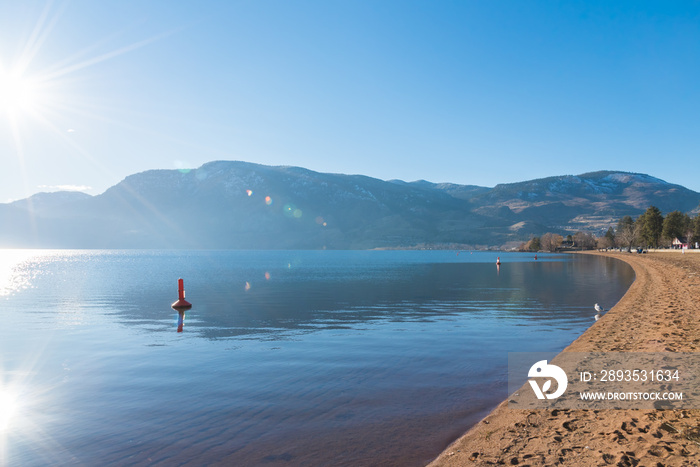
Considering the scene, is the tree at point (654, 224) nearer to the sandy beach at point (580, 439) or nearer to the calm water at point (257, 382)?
the calm water at point (257, 382)

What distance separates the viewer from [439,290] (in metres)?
48.6

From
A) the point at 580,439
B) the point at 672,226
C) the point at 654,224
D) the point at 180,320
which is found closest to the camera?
the point at 580,439

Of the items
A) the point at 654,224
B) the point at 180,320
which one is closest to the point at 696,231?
the point at 654,224

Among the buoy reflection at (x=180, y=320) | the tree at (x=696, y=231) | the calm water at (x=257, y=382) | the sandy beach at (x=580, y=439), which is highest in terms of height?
the tree at (x=696, y=231)

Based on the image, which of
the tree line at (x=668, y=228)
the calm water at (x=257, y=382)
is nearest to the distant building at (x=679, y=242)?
the tree line at (x=668, y=228)

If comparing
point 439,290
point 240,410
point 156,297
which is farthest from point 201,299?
point 240,410

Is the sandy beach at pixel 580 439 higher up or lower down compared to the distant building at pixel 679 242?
lower down

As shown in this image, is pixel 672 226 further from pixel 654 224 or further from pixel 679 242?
pixel 679 242

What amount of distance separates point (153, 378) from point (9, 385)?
4736mm

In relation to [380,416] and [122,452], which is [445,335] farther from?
[122,452]

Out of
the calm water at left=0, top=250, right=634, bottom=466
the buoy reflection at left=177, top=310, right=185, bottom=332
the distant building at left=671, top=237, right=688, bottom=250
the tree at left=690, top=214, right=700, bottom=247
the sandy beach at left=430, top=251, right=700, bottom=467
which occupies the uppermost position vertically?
the tree at left=690, top=214, right=700, bottom=247

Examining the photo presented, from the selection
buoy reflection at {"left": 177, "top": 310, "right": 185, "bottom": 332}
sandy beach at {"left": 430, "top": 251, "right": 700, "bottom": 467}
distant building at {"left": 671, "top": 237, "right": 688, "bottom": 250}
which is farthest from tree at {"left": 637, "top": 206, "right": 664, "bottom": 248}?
sandy beach at {"left": 430, "top": 251, "right": 700, "bottom": 467}

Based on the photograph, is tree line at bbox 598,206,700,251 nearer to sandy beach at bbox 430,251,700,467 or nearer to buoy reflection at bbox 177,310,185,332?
buoy reflection at bbox 177,310,185,332

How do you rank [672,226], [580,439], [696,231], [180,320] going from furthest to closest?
[696,231]
[672,226]
[180,320]
[580,439]
